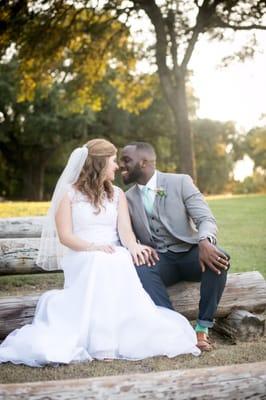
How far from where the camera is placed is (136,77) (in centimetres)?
1770

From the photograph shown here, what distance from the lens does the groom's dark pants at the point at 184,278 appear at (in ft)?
14.7

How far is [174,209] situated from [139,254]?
53 centimetres

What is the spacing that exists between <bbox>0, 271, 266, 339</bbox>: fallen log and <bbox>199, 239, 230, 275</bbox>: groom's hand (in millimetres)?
530

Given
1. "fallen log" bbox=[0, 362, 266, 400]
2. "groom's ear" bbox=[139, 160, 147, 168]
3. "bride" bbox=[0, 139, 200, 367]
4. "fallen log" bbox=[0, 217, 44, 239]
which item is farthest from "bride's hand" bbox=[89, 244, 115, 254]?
"fallen log" bbox=[0, 217, 44, 239]

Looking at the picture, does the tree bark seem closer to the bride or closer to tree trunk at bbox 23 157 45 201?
the bride

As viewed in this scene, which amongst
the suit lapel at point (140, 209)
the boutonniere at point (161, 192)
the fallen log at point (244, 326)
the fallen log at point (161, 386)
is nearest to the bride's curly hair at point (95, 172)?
the suit lapel at point (140, 209)

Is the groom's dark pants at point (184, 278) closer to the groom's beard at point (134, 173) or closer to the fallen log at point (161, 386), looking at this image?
the groom's beard at point (134, 173)

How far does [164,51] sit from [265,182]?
988cm

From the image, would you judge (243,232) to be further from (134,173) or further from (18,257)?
(134,173)

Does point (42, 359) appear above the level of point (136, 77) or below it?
below

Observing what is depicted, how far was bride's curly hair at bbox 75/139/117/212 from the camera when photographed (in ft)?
15.2

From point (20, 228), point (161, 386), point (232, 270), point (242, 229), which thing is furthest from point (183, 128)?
point (161, 386)

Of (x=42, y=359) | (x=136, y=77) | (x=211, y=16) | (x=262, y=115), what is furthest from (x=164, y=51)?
(x=42, y=359)

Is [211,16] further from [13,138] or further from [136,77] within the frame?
[13,138]
